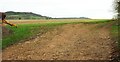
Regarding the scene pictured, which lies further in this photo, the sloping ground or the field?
the field

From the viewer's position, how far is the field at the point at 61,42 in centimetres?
2248

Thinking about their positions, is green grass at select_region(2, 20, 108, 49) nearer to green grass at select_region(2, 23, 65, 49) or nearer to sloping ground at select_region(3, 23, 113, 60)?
green grass at select_region(2, 23, 65, 49)

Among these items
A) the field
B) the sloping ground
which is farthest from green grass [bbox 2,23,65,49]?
the sloping ground

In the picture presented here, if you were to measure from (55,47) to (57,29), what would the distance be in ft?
24.8

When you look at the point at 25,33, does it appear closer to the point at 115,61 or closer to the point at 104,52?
the point at 104,52

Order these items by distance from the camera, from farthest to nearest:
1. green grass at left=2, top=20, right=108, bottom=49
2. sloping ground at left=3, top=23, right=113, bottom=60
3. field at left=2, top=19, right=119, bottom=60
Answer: green grass at left=2, top=20, right=108, bottom=49 < field at left=2, top=19, right=119, bottom=60 < sloping ground at left=3, top=23, right=113, bottom=60

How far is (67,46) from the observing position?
2497 centimetres

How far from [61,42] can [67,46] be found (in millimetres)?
1534

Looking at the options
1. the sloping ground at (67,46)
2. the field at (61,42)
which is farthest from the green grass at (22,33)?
the sloping ground at (67,46)

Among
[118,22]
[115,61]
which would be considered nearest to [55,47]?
[115,61]

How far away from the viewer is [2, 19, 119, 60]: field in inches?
885

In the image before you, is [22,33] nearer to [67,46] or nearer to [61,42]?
[61,42]

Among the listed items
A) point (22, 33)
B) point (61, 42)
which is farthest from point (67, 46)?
point (22, 33)

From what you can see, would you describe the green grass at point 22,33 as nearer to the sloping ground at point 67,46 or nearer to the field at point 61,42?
the field at point 61,42
